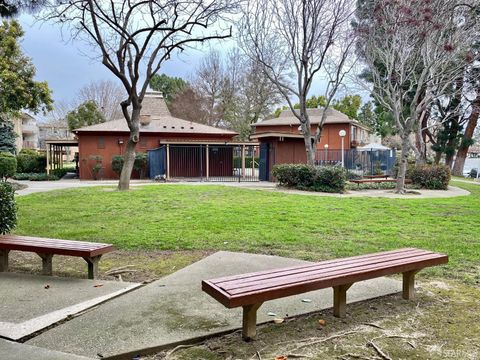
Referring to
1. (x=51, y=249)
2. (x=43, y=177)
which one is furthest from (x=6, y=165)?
(x=51, y=249)

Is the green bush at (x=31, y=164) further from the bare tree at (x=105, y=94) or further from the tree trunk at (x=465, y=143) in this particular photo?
the tree trunk at (x=465, y=143)

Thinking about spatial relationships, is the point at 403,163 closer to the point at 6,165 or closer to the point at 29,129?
the point at 6,165

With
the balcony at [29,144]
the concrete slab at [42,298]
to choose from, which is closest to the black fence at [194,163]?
the concrete slab at [42,298]

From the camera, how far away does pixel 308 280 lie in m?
2.93

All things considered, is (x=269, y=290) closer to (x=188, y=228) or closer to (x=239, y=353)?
(x=239, y=353)

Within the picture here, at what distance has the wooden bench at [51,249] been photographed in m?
4.10

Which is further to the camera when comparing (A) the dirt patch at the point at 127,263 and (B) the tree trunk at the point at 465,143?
(B) the tree trunk at the point at 465,143

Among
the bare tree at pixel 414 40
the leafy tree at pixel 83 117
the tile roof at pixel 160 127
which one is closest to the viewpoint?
the bare tree at pixel 414 40

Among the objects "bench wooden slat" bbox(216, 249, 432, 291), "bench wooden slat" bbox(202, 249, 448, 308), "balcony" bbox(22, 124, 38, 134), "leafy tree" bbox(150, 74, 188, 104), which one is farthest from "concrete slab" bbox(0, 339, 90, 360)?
"balcony" bbox(22, 124, 38, 134)

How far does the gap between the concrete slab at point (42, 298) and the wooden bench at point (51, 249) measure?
180 mm

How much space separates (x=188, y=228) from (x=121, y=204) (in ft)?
12.2

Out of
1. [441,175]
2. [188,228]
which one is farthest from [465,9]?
[188,228]

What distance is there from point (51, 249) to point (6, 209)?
1.48m

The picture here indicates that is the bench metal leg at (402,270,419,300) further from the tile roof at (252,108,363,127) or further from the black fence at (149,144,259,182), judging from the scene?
the tile roof at (252,108,363,127)
